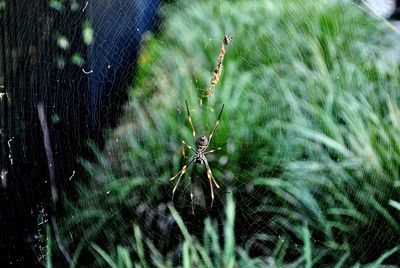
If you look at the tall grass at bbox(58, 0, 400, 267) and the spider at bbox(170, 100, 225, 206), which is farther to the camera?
the spider at bbox(170, 100, 225, 206)

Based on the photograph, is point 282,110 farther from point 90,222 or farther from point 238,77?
point 90,222

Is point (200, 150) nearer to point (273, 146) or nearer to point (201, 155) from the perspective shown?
point (201, 155)

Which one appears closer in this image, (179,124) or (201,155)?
(201,155)

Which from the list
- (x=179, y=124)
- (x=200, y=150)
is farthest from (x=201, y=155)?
(x=179, y=124)

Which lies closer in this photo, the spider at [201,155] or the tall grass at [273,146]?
the tall grass at [273,146]

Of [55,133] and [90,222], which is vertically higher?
[55,133]

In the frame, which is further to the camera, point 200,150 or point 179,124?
point 179,124

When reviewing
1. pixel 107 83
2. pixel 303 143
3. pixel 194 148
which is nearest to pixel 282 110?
pixel 303 143

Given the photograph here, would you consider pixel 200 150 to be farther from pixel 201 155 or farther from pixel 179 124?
pixel 179 124
